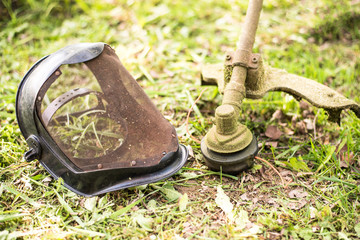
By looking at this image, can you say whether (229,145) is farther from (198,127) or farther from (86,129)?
(86,129)

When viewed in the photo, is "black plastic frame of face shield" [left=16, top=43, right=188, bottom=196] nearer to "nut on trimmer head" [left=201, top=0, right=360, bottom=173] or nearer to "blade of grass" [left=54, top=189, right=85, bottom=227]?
"blade of grass" [left=54, top=189, right=85, bottom=227]

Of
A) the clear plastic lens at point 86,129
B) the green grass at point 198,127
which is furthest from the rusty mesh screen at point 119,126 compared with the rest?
the green grass at point 198,127

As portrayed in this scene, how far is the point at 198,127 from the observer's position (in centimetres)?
246

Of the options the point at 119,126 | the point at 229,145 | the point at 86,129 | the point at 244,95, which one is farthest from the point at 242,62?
the point at 86,129

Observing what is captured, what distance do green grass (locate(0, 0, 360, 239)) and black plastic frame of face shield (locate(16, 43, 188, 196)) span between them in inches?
4.5

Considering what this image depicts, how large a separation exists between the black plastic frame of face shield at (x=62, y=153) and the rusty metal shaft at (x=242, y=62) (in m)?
0.52

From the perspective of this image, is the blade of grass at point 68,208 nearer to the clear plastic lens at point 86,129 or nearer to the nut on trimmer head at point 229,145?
the clear plastic lens at point 86,129

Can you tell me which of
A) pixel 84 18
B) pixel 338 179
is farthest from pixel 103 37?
pixel 338 179

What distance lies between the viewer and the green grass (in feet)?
5.82

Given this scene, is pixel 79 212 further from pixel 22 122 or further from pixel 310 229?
pixel 310 229

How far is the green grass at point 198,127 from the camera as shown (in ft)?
5.82

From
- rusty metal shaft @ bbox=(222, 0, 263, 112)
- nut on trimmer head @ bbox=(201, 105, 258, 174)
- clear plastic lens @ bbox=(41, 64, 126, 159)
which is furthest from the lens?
clear plastic lens @ bbox=(41, 64, 126, 159)

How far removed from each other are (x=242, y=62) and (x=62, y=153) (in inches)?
49.0

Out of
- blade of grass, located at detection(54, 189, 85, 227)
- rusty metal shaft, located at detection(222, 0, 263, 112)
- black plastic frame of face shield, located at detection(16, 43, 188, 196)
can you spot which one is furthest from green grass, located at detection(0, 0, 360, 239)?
rusty metal shaft, located at detection(222, 0, 263, 112)
